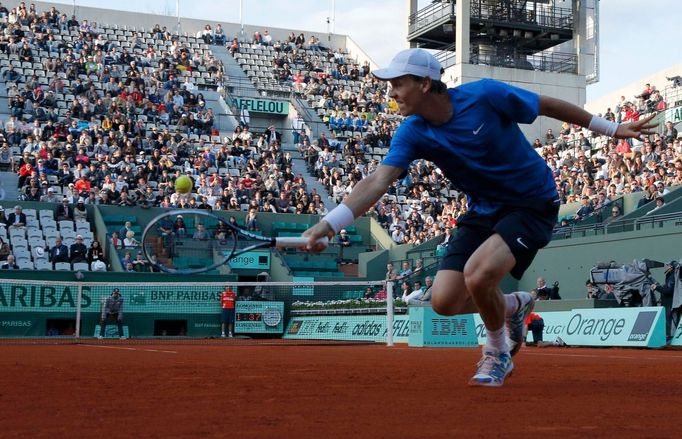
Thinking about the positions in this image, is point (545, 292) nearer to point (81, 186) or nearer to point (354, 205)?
point (81, 186)

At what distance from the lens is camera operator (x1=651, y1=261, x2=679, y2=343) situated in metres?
17.3

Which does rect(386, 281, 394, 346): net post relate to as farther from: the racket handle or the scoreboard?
the racket handle

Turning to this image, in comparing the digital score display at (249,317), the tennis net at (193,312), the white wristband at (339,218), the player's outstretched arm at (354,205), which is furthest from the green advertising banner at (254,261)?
the white wristband at (339,218)

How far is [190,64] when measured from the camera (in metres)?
39.3

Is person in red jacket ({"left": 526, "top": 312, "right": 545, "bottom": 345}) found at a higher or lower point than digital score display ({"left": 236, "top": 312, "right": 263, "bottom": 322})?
higher

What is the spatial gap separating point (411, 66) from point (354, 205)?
0.99m

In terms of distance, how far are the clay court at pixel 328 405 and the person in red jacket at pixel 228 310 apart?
1653cm

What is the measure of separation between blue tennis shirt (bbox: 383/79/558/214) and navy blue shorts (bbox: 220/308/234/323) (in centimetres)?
1893

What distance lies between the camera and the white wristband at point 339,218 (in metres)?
5.42

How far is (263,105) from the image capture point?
3888 cm

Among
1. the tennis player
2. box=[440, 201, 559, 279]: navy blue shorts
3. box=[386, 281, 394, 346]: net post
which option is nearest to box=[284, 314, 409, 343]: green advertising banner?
box=[386, 281, 394, 346]: net post

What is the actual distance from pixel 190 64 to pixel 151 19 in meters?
5.73

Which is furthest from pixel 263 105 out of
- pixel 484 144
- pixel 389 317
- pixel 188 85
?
pixel 484 144

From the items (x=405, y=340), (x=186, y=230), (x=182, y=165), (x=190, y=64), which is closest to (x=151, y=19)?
(x=190, y=64)
